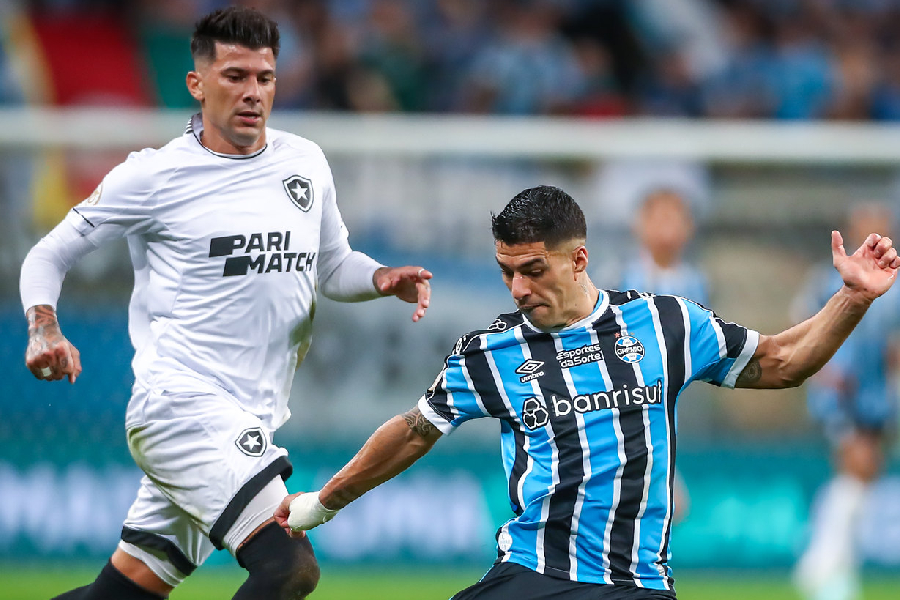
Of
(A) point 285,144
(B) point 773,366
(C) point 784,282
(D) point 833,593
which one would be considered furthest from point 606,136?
(B) point 773,366

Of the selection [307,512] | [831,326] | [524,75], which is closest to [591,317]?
[831,326]

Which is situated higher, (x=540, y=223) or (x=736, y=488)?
(x=540, y=223)

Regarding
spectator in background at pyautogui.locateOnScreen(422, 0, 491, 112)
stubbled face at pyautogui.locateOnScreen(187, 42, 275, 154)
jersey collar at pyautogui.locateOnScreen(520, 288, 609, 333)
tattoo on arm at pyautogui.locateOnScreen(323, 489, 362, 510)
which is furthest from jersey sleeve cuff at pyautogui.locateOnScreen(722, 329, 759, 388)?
spectator in background at pyautogui.locateOnScreen(422, 0, 491, 112)

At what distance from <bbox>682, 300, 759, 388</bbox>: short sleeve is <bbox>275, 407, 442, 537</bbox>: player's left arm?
86 cm

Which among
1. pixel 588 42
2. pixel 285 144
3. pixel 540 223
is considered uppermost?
pixel 588 42

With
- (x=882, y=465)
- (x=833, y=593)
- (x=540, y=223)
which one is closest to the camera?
(x=540, y=223)

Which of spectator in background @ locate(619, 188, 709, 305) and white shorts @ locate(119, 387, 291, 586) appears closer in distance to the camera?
white shorts @ locate(119, 387, 291, 586)

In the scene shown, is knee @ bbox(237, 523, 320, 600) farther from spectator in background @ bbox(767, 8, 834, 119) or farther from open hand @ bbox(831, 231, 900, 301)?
spectator in background @ bbox(767, 8, 834, 119)

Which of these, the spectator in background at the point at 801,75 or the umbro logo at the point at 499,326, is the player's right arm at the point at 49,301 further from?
the spectator in background at the point at 801,75

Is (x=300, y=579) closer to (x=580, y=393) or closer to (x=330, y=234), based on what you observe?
(x=580, y=393)

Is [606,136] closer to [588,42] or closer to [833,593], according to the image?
[588,42]

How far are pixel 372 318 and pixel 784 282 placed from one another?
3093mm

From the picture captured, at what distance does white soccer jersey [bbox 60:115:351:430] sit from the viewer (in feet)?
15.8

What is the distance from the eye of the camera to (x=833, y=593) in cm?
909
